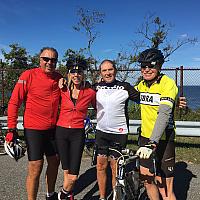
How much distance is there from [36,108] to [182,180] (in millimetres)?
3056

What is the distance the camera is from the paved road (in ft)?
14.3

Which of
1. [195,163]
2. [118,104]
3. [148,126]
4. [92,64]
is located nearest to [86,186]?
[118,104]

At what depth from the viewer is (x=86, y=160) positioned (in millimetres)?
6328

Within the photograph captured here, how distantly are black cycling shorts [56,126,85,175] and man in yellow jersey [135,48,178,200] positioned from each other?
0.85 m

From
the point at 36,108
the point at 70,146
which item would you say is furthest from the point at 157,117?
the point at 36,108

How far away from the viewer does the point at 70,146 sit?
12.0 ft

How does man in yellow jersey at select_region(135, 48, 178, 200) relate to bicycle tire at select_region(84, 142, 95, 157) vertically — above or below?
above

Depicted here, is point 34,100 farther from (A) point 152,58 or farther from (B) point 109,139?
(A) point 152,58

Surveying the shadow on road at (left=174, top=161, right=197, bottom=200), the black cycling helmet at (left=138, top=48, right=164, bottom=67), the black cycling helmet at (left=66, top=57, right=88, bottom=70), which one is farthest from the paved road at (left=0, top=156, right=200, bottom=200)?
the black cycling helmet at (left=138, top=48, right=164, bottom=67)

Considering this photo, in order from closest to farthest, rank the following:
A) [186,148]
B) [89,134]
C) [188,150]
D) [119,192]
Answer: [119,192] → [188,150] → [186,148] → [89,134]

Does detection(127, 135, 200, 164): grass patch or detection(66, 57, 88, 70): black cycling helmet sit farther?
detection(127, 135, 200, 164): grass patch

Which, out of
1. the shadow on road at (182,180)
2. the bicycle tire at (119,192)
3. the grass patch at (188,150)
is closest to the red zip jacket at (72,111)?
the bicycle tire at (119,192)

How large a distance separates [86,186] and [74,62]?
2.30 metres

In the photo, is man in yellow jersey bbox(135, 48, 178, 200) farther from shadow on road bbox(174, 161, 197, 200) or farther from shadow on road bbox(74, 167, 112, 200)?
shadow on road bbox(74, 167, 112, 200)
